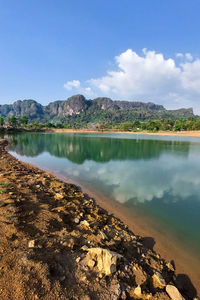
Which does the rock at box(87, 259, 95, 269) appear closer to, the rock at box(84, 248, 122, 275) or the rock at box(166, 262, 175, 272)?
the rock at box(84, 248, 122, 275)

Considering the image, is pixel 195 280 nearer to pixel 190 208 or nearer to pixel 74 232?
pixel 74 232

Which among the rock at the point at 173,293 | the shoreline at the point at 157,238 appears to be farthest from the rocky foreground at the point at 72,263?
the shoreline at the point at 157,238

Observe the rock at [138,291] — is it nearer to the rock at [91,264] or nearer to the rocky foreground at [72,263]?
the rocky foreground at [72,263]

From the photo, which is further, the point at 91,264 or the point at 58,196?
the point at 58,196

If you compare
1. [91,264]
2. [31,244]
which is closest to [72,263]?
[91,264]

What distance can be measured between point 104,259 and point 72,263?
2.29ft

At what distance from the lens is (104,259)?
2.96m

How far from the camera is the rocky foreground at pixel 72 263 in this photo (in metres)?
2.38

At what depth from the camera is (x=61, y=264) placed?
2.86 metres

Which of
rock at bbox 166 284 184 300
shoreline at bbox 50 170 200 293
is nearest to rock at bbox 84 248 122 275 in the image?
rock at bbox 166 284 184 300

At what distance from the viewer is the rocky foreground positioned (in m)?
2.38

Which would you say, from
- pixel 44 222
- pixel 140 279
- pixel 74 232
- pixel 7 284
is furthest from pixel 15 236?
pixel 140 279

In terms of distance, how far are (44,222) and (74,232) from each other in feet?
3.58

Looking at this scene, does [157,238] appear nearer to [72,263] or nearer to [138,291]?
[138,291]
